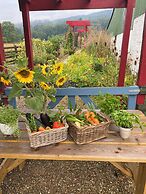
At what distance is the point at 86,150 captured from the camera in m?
1.17

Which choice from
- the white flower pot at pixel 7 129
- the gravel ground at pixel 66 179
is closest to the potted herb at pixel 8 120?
the white flower pot at pixel 7 129

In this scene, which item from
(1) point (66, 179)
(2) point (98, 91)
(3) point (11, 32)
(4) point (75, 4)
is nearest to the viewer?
(1) point (66, 179)

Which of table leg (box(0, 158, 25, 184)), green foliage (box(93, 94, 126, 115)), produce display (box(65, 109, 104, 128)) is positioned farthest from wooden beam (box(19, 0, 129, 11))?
table leg (box(0, 158, 25, 184))

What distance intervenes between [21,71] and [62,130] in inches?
18.1

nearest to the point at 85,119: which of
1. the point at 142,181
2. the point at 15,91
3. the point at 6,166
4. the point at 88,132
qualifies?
the point at 88,132

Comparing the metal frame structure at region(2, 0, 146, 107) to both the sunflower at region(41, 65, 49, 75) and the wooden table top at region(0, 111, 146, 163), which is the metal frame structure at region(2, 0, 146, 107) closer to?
the wooden table top at region(0, 111, 146, 163)

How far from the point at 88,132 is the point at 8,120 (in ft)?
1.75

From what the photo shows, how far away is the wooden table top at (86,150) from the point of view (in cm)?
112

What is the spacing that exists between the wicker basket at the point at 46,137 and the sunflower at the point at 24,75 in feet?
1.02

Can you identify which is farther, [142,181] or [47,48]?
[47,48]

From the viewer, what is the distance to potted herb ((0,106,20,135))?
1190 millimetres

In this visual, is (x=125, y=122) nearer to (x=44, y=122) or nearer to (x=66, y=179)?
(x=44, y=122)

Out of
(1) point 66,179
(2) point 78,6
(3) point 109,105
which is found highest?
(2) point 78,6

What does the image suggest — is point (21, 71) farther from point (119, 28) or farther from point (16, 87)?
point (119, 28)
